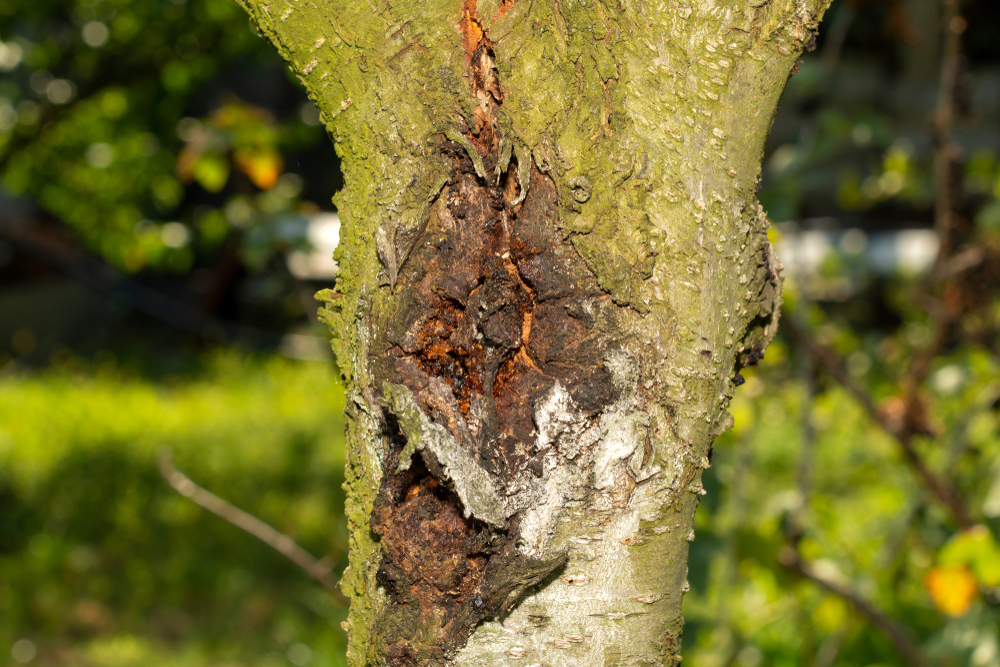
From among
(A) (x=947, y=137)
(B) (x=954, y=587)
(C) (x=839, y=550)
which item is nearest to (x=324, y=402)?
(C) (x=839, y=550)

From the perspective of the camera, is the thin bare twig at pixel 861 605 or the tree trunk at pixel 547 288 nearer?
the tree trunk at pixel 547 288

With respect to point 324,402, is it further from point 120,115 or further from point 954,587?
point 954,587

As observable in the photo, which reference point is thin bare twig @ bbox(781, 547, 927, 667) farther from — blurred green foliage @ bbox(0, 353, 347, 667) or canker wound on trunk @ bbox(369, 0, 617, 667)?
canker wound on trunk @ bbox(369, 0, 617, 667)

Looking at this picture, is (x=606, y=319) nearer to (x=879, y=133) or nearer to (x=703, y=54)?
(x=703, y=54)

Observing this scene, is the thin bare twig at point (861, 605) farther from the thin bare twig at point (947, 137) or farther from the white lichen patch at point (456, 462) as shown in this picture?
the white lichen patch at point (456, 462)

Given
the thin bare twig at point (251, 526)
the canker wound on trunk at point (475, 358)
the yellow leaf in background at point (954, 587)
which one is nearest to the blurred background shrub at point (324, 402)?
the yellow leaf in background at point (954, 587)

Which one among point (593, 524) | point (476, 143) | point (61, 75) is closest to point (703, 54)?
point (476, 143)

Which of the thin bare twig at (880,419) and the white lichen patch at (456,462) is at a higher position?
the thin bare twig at (880,419)
